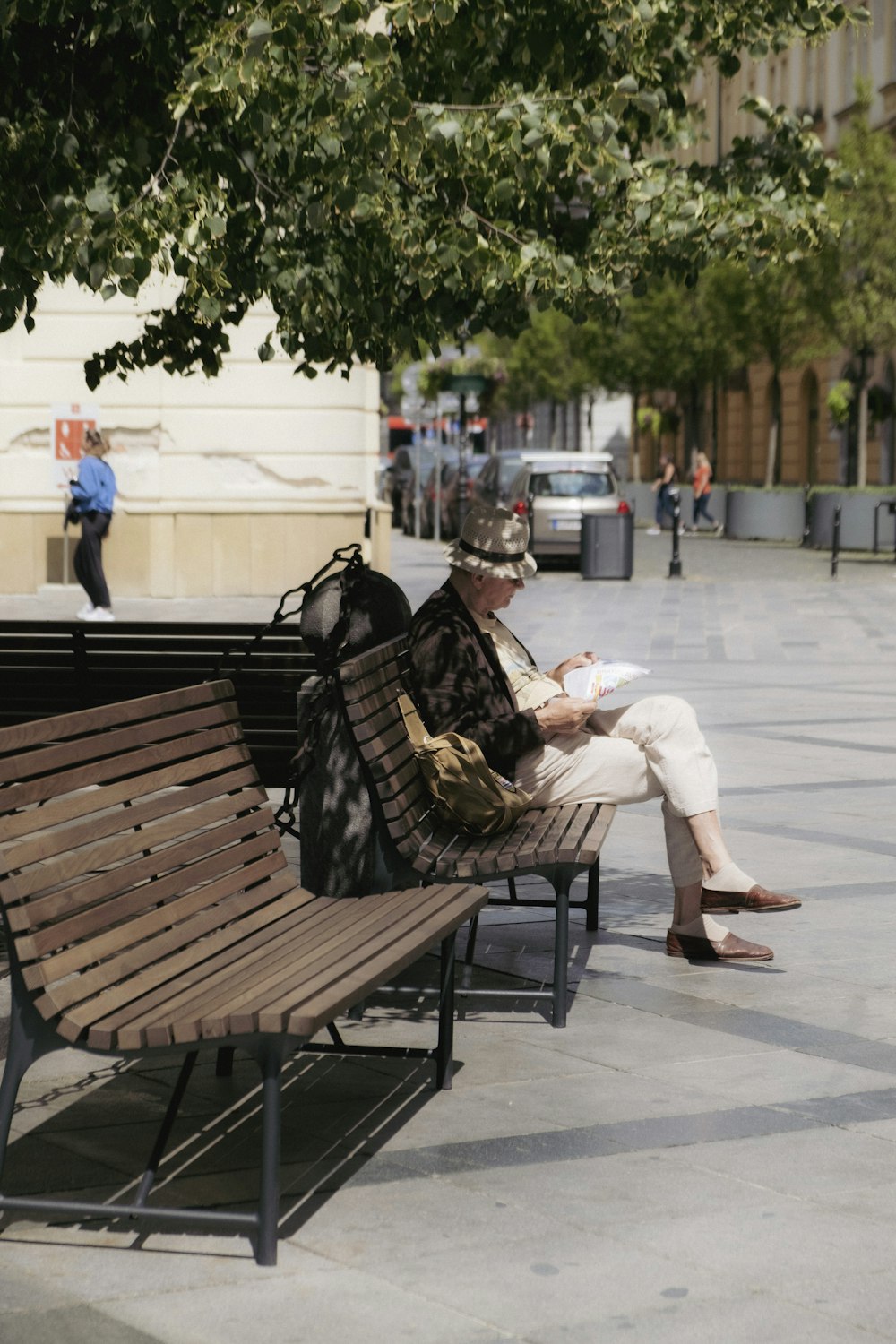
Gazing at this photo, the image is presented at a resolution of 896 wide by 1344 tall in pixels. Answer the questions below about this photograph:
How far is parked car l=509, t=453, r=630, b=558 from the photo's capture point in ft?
93.3

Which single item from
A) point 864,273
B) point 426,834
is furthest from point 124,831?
point 864,273

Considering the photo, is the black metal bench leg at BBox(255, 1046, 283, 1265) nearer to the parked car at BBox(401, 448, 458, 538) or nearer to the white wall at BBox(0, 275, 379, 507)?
the white wall at BBox(0, 275, 379, 507)

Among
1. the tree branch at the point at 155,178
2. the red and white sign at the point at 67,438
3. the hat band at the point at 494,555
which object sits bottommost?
the hat band at the point at 494,555

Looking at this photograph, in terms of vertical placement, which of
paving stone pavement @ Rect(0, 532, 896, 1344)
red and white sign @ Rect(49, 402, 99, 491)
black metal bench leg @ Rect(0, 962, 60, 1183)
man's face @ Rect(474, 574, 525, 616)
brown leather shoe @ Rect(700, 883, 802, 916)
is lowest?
paving stone pavement @ Rect(0, 532, 896, 1344)

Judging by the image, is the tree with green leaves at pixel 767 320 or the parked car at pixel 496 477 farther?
the tree with green leaves at pixel 767 320

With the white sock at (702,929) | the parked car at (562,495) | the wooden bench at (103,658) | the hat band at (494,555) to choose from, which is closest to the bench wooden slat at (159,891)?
the hat band at (494,555)

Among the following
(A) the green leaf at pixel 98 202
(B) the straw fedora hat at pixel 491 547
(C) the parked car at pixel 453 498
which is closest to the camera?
(A) the green leaf at pixel 98 202

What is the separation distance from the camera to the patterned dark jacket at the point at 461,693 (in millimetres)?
5828

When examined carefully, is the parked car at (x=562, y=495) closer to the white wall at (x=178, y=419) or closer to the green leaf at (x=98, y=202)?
the white wall at (x=178, y=419)

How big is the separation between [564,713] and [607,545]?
2048cm

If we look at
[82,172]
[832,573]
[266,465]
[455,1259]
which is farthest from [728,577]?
[455,1259]

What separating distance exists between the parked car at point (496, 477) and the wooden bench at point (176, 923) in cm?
2920

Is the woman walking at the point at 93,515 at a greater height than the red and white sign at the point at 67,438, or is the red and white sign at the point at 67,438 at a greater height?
the red and white sign at the point at 67,438

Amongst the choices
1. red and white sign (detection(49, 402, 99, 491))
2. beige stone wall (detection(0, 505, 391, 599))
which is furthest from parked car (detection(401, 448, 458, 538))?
red and white sign (detection(49, 402, 99, 491))
